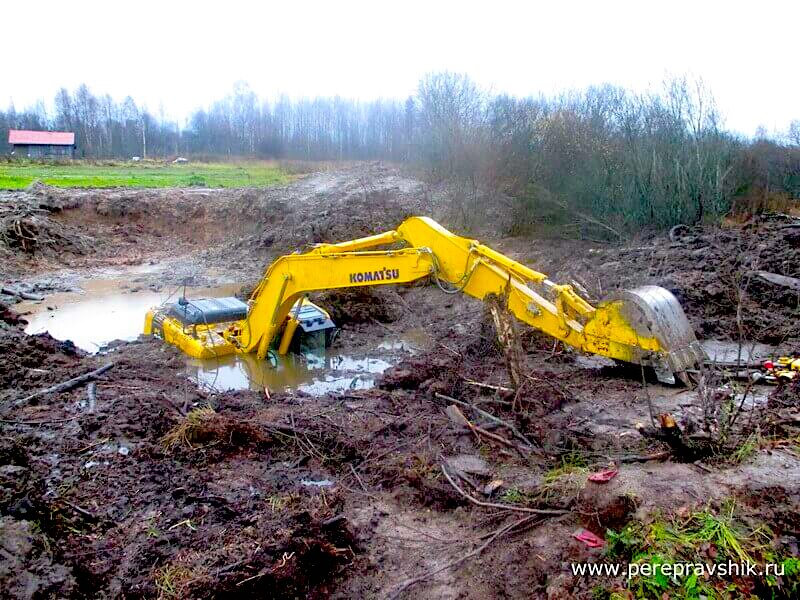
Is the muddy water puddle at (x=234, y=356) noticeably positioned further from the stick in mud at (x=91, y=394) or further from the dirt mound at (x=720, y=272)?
the dirt mound at (x=720, y=272)

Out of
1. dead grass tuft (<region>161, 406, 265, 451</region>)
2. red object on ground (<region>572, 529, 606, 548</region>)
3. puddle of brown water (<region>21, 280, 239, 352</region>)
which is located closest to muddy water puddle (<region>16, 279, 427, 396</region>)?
puddle of brown water (<region>21, 280, 239, 352</region>)

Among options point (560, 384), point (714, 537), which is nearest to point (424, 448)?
point (560, 384)

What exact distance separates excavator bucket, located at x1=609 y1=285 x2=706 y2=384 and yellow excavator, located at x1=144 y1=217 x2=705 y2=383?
0.01 meters

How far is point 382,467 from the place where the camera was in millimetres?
5840

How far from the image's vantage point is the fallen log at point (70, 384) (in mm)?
7489

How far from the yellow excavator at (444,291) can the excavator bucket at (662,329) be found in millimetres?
11

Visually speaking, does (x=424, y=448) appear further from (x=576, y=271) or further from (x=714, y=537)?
(x=576, y=271)

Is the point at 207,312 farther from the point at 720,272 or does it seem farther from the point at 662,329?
the point at 720,272

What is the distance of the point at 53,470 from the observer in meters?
5.66

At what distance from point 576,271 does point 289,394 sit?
7.00 metres

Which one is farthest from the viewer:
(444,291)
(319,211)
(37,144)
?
(37,144)

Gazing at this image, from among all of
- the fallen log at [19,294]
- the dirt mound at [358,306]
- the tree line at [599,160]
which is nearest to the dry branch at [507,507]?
the dirt mound at [358,306]

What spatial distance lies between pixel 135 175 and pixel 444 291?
105 ft

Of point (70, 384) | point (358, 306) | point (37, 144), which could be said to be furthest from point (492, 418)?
point (37, 144)
